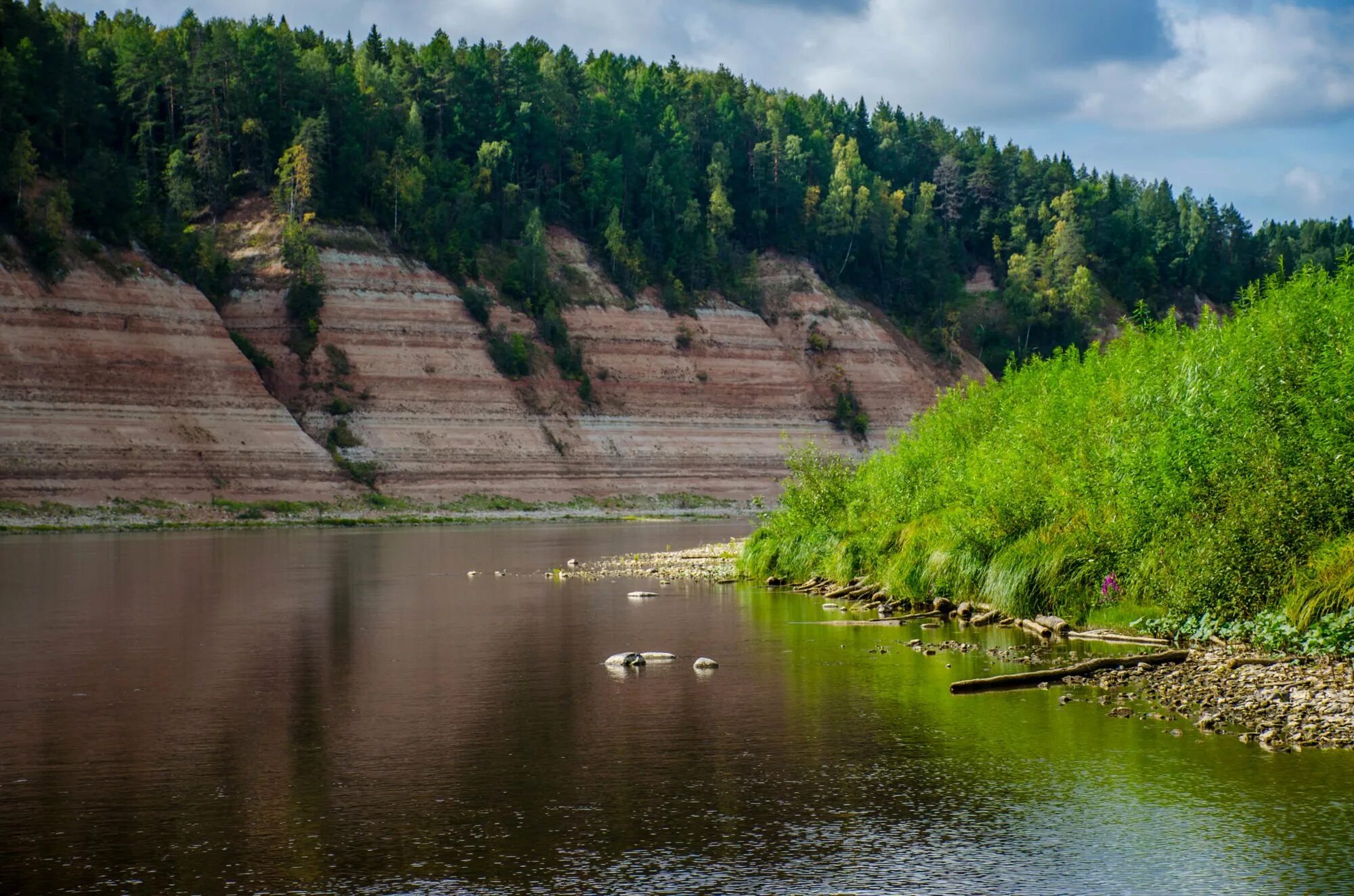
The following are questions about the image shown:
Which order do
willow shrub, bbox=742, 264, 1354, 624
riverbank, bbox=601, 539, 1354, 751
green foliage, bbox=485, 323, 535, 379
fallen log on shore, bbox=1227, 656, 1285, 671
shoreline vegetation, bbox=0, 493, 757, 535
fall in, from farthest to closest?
green foliage, bbox=485, 323, 535, 379 < shoreline vegetation, bbox=0, 493, 757, 535 < willow shrub, bbox=742, 264, 1354, 624 < fallen log on shore, bbox=1227, 656, 1285, 671 < riverbank, bbox=601, 539, 1354, 751

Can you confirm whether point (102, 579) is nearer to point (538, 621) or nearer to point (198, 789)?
point (538, 621)

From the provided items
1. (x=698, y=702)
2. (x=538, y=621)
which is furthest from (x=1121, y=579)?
(x=538, y=621)

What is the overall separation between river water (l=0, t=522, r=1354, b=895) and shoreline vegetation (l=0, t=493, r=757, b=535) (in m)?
53.7

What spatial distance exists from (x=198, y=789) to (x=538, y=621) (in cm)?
1584

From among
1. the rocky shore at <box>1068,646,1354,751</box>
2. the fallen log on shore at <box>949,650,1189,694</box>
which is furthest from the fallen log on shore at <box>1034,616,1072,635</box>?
the rocky shore at <box>1068,646,1354,751</box>

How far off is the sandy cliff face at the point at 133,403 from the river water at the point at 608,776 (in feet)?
189

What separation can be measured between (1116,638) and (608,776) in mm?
11870

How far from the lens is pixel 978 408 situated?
131ft

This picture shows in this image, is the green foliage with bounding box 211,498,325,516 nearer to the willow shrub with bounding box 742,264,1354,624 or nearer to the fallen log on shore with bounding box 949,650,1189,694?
the willow shrub with bounding box 742,264,1354,624

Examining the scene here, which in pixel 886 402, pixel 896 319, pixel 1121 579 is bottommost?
pixel 1121 579

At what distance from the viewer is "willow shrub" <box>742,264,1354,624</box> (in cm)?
2178

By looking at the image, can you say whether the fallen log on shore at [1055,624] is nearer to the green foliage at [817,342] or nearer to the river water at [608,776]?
the river water at [608,776]

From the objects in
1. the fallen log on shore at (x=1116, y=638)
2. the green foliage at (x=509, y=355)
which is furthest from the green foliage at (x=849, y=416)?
the fallen log on shore at (x=1116, y=638)

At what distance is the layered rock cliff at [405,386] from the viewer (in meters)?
84.1
